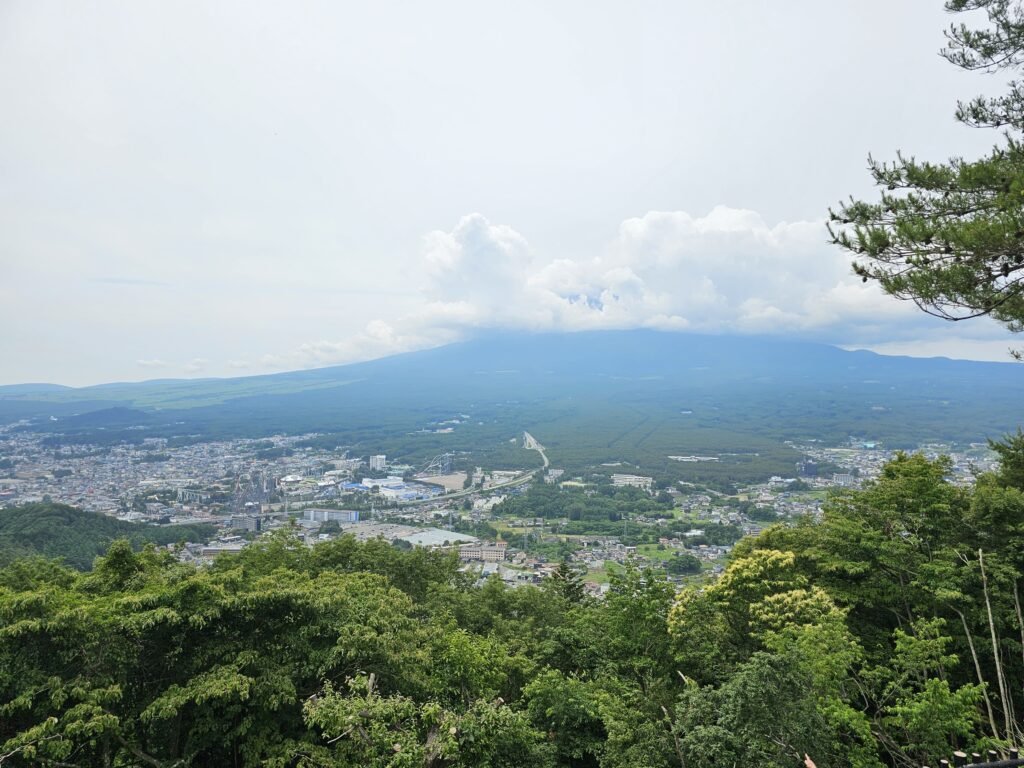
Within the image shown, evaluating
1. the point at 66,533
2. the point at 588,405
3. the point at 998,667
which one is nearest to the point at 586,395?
the point at 588,405

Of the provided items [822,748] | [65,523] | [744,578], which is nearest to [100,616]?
[822,748]

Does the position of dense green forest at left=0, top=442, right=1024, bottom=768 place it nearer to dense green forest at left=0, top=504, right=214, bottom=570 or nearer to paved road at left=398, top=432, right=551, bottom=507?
dense green forest at left=0, top=504, right=214, bottom=570

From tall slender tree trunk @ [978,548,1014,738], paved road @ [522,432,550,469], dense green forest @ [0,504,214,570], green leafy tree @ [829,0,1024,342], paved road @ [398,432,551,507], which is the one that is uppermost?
green leafy tree @ [829,0,1024,342]

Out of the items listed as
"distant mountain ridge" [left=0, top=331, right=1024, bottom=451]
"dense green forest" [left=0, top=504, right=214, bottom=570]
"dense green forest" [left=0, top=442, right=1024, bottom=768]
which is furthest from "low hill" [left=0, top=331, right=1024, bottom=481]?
"dense green forest" [left=0, top=442, right=1024, bottom=768]

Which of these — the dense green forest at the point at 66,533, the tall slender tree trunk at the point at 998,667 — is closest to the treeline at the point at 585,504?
the dense green forest at the point at 66,533

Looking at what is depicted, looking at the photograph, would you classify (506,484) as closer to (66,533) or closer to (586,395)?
(66,533)

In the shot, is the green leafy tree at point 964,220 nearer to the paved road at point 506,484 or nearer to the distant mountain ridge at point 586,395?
the paved road at point 506,484
